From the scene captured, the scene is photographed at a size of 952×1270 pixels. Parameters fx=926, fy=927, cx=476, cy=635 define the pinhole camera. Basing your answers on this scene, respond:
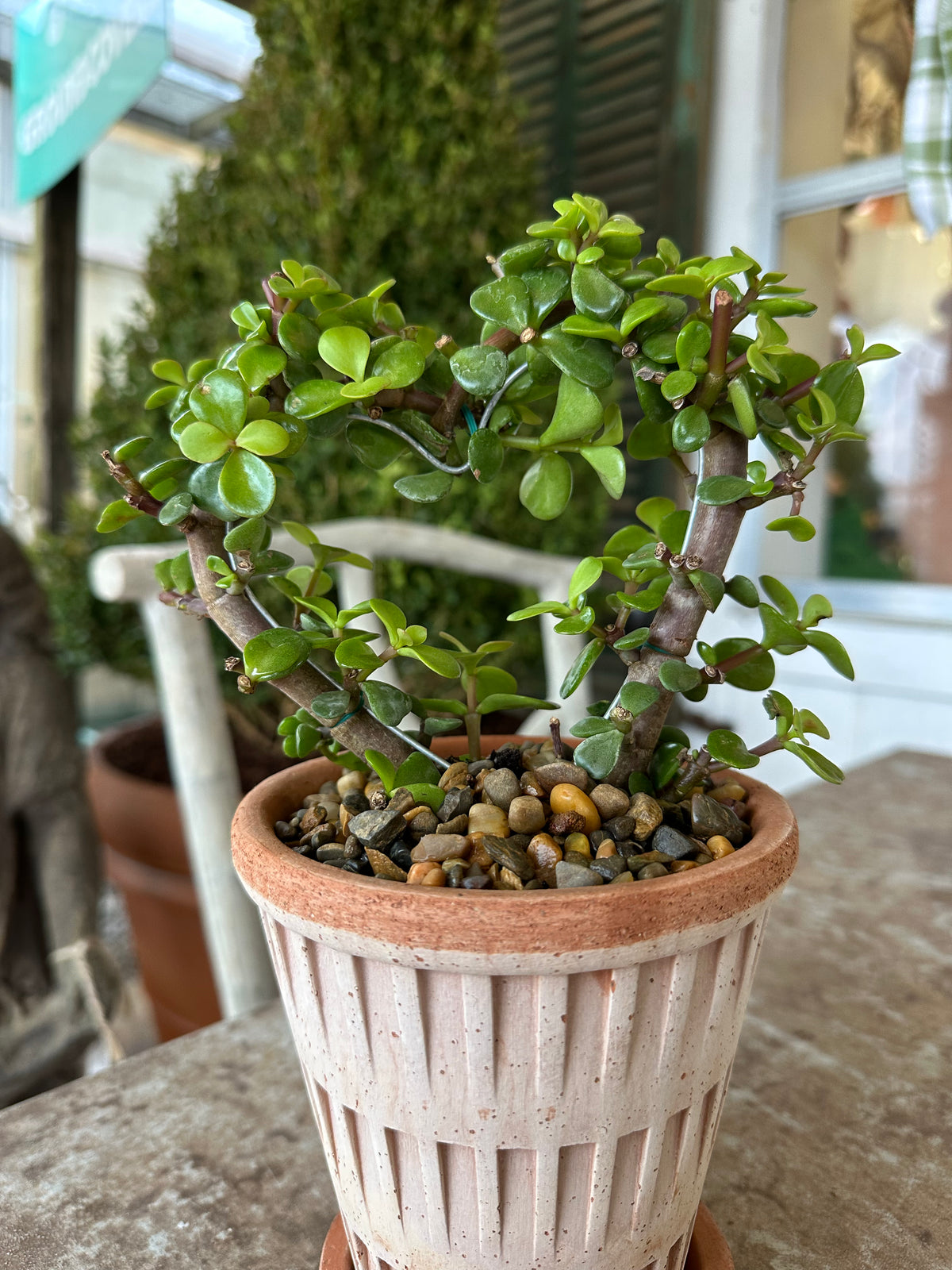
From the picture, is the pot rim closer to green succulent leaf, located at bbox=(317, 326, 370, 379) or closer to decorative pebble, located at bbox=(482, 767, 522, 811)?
decorative pebble, located at bbox=(482, 767, 522, 811)

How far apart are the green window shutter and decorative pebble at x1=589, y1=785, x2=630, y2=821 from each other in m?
1.81

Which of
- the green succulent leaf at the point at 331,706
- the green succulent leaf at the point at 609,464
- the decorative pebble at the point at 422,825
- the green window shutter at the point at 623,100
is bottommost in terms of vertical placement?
the decorative pebble at the point at 422,825

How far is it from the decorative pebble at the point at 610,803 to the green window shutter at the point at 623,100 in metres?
1.81

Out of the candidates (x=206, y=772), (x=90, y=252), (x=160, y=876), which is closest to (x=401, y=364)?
(x=206, y=772)

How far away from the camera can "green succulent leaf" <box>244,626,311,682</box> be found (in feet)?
1.03

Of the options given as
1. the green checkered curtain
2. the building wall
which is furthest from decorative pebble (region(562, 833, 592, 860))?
the building wall

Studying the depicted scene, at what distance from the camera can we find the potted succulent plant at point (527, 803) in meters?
0.29

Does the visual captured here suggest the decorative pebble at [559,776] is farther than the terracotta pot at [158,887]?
No

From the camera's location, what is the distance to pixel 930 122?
155 cm

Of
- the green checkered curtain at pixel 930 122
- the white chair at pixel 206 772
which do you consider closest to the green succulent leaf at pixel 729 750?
the white chair at pixel 206 772

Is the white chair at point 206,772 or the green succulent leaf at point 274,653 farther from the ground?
the green succulent leaf at point 274,653

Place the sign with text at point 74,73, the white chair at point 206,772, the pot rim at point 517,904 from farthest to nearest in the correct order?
the sign with text at point 74,73
the white chair at point 206,772
the pot rim at point 517,904

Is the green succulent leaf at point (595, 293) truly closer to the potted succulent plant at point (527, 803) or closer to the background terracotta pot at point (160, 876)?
the potted succulent plant at point (527, 803)

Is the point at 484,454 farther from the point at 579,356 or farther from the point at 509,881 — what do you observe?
the point at 509,881
